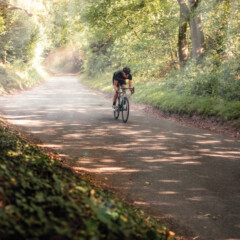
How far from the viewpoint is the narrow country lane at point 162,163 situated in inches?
181

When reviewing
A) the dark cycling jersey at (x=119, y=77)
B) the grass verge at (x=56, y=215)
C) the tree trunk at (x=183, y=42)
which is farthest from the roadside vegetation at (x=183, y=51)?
the grass verge at (x=56, y=215)

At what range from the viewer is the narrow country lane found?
4.59 metres

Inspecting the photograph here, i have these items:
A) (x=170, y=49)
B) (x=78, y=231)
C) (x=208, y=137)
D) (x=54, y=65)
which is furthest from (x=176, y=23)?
(x=54, y=65)

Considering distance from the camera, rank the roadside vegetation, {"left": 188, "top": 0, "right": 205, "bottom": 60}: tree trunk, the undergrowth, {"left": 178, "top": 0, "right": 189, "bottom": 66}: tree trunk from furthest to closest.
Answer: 1. the undergrowth
2. {"left": 178, "top": 0, "right": 189, "bottom": 66}: tree trunk
3. {"left": 188, "top": 0, "right": 205, "bottom": 60}: tree trunk
4. the roadside vegetation

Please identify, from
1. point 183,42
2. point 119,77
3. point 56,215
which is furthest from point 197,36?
point 56,215

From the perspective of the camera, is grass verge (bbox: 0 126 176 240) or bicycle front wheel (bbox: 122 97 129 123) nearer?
grass verge (bbox: 0 126 176 240)

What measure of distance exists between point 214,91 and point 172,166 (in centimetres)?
760

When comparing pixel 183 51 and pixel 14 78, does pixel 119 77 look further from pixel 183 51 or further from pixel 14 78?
pixel 14 78

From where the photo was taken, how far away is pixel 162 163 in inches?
271

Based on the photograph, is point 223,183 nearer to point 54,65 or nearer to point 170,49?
→ point 170,49

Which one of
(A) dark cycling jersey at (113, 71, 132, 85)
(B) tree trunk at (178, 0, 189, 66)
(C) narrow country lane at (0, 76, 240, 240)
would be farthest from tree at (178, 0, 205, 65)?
(C) narrow country lane at (0, 76, 240, 240)

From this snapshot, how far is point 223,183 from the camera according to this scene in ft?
18.9

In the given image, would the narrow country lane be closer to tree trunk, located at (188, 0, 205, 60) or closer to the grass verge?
the grass verge

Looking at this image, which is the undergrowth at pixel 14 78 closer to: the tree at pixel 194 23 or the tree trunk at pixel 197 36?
the tree at pixel 194 23
